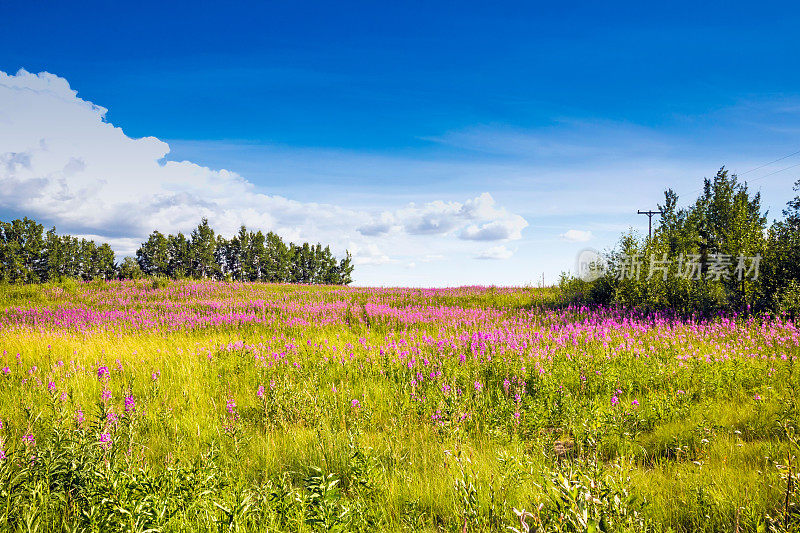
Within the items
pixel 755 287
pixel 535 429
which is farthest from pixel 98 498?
pixel 755 287

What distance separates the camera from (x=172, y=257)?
168 ft

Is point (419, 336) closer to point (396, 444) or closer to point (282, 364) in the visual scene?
point (282, 364)

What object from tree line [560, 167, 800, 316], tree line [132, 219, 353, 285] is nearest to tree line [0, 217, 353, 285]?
tree line [132, 219, 353, 285]

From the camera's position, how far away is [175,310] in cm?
1467

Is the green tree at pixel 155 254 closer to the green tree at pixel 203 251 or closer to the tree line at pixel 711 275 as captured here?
the green tree at pixel 203 251

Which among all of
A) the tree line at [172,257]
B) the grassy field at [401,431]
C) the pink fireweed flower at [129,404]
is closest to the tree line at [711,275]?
the grassy field at [401,431]

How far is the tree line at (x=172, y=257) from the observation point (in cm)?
4628

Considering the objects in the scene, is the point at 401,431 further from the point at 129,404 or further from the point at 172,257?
the point at 172,257

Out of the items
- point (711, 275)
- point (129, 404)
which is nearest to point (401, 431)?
point (129, 404)

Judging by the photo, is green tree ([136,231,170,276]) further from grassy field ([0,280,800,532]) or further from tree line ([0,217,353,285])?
grassy field ([0,280,800,532])

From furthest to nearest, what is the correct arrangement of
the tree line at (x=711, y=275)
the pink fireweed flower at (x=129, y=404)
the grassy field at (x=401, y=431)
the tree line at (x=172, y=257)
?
the tree line at (x=172, y=257)
the tree line at (x=711, y=275)
the pink fireweed flower at (x=129, y=404)
the grassy field at (x=401, y=431)

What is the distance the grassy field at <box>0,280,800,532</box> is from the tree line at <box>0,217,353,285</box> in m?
42.6

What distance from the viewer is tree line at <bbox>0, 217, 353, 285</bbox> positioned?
152 ft

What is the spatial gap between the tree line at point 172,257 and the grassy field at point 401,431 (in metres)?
42.6
